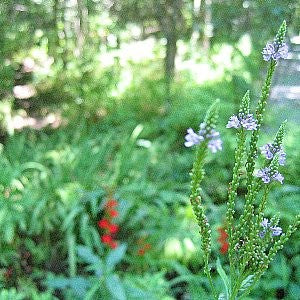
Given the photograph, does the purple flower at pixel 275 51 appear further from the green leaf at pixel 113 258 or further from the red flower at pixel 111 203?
the red flower at pixel 111 203

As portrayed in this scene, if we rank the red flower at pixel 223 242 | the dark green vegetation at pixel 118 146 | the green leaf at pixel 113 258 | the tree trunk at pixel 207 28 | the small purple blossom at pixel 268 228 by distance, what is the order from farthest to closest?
the tree trunk at pixel 207 28 < the dark green vegetation at pixel 118 146 < the red flower at pixel 223 242 < the green leaf at pixel 113 258 < the small purple blossom at pixel 268 228

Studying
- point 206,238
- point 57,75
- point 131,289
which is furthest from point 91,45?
point 206,238

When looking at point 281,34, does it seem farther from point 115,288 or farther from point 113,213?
point 113,213

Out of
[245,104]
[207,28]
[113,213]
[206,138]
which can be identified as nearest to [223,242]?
[113,213]

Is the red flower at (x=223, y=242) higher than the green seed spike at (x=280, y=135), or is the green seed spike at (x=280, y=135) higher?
the green seed spike at (x=280, y=135)

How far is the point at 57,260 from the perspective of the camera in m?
2.98

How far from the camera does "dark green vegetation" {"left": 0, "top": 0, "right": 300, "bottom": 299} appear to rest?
2.69 m

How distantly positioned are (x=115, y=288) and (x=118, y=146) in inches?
82.3

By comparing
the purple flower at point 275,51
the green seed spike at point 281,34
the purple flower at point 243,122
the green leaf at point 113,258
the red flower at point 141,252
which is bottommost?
the red flower at point 141,252

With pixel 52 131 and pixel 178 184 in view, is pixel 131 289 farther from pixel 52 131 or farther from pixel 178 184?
pixel 52 131

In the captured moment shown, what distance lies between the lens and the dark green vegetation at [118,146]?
269cm

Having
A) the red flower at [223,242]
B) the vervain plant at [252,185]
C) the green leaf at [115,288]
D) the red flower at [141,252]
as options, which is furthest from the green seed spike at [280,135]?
the red flower at [141,252]

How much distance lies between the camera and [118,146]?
407 cm

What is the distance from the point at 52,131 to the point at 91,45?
1150mm
